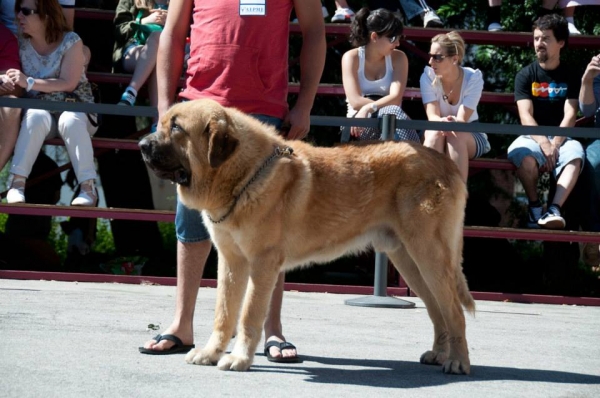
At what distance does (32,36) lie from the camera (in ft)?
30.4

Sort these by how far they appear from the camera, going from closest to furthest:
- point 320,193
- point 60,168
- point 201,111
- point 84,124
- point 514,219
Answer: point 201,111 < point 320,193 < point 84,124 < point 60,168 < point 514,219

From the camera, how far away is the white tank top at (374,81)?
933 cm

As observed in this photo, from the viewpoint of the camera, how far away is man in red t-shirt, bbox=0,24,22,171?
28.7 ft

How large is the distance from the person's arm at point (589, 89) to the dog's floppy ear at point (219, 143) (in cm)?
580

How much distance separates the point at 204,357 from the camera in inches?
193

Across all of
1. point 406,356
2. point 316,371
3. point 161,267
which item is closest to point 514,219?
point 161,267

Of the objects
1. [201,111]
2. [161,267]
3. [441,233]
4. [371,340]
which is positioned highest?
[201,111]

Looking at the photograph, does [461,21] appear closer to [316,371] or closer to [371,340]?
[371,340]

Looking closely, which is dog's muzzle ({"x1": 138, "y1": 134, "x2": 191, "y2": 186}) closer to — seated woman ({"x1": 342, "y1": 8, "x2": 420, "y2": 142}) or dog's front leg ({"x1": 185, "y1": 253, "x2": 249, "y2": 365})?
dog's front leg ({"x1": 185, "y1": 253, "x2": 249, "y2": 365})

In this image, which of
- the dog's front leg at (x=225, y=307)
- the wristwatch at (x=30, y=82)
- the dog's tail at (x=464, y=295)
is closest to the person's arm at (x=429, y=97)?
the wristwatch at (x=30, y=82)

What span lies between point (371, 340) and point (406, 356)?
20.5 inches

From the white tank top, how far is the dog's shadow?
4.41m

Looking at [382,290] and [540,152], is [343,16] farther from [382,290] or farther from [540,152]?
[382,290]

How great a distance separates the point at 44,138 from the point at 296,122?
416 centimetres
